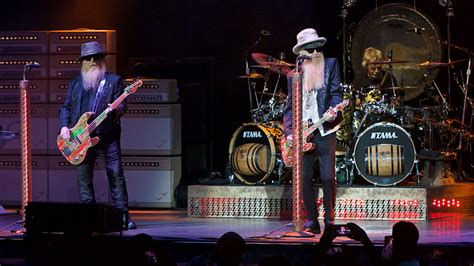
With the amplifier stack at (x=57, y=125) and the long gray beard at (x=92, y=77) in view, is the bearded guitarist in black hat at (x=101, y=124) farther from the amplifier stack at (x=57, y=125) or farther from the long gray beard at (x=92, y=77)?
the amplifier stack at (x=57, y=125)

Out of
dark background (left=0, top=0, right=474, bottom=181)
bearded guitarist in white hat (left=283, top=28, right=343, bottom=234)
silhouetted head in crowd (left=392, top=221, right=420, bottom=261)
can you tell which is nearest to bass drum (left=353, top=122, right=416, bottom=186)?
bearded guitarist in white hat (left=283, top=28, right=343, bottom=234)

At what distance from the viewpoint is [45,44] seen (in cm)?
1540

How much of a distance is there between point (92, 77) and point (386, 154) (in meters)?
3.83

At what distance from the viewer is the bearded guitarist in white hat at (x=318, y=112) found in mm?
11453

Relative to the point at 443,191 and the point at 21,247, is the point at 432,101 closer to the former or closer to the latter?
the point at 443,191

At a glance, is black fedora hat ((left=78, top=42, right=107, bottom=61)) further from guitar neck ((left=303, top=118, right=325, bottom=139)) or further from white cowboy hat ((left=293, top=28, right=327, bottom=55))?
guitar neck ((left=303, top=118, right=325, bottom=139))

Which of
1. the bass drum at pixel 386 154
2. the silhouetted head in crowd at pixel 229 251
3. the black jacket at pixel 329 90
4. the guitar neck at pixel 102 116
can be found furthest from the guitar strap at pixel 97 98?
the silhouetted head in crowd at pixel 229 251

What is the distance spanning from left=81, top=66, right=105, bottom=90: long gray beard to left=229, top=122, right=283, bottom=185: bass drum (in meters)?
2.74

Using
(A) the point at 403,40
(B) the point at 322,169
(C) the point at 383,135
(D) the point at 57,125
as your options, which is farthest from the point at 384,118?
(D) the point at 57,125

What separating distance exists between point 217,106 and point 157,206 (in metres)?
1.91

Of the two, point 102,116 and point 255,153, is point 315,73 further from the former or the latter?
point 255,153

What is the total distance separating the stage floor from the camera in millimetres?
10875

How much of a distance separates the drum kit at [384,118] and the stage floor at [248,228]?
0.89 m

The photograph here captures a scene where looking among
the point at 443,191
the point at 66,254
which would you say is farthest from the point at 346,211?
the point at 66,254
